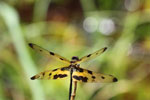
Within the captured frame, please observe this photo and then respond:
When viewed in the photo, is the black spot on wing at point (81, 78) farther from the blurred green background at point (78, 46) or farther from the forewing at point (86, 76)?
the blurred green background at point (78, 46)

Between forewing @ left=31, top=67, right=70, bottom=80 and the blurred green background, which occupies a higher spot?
the blurred green background

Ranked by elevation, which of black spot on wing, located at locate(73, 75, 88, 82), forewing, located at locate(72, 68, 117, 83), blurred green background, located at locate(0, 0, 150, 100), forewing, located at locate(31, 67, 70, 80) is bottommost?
black spot on wing, located at locate(73, 75, 88, 82)

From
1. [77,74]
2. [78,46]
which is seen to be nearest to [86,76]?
[77,74]

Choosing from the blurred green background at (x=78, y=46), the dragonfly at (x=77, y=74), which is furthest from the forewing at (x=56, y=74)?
the blurred green background at (x=78, y=46)

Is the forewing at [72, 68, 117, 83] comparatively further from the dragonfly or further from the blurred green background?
the blurred green background

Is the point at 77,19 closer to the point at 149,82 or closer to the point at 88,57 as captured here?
the point at 149,82

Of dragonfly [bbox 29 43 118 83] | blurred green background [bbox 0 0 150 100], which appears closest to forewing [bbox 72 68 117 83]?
dragonfly [bbox 29 43 118 83]

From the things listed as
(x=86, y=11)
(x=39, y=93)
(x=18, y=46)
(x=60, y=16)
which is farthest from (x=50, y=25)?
(x=39, y=93)

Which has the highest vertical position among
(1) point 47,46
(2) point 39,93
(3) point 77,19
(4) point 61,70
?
(3) point 77,19
